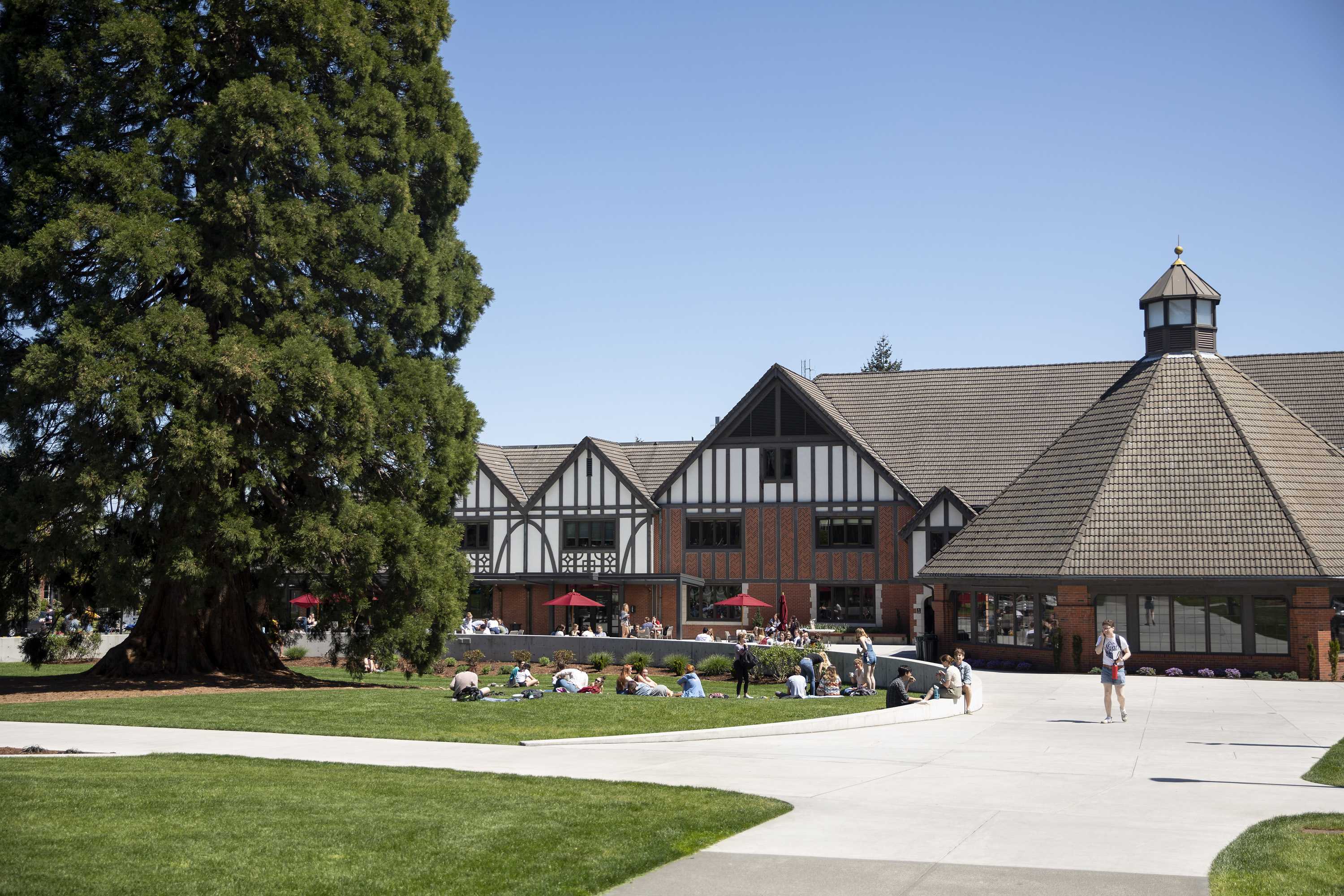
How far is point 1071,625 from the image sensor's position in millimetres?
31406

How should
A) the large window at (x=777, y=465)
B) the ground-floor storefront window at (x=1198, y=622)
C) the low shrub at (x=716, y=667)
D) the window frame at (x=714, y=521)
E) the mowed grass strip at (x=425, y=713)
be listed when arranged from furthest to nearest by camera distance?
1. the window frame at (x=714, y=521)
2. the large window at (x=777, y=465)
3. the low shrub at (x=716, y=667)
4. the ground-floor storefront window at (x=1198, y=622)
5. the mowed grass strip at (x=425, y=713)

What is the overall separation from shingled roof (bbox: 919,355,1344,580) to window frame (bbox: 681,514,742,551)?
43.1 ft

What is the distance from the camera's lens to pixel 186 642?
1052 inches

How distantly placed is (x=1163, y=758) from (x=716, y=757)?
5.79 meters

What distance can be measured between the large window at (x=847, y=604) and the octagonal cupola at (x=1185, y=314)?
47.5 ft

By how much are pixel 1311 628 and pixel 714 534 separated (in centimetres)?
2372

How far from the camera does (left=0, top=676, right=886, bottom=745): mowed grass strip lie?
17.8 metres

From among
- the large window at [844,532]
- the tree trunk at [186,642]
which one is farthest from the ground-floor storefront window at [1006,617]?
the tree trunk at [186,642]

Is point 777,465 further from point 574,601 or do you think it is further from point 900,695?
point 900,695

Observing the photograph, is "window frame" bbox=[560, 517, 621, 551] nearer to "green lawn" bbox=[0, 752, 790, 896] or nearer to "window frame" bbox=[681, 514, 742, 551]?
"window frame" bbox=[681, 514, 742, 551]

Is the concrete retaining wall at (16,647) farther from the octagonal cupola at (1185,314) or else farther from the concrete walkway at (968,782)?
the octagonal cupola at (1185,314)

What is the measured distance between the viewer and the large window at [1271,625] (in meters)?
29.8

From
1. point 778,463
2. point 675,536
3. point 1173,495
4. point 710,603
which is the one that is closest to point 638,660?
point 710,603

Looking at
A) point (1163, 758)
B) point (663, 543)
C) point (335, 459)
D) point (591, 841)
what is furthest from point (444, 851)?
point (663, 543)
